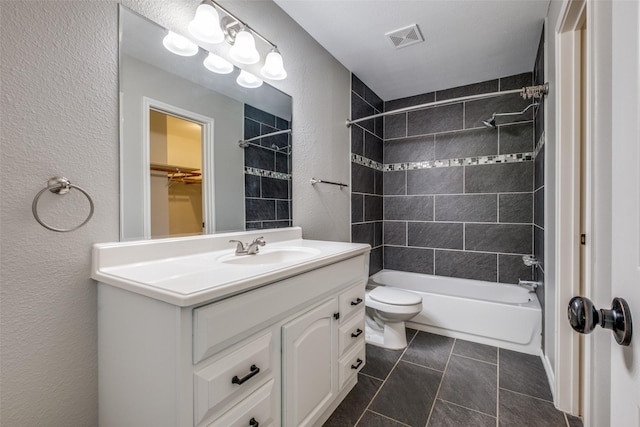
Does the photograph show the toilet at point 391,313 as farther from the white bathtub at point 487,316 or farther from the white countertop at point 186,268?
the white countertop at point 186,268

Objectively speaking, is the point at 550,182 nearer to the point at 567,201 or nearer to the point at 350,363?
the point at 567,201

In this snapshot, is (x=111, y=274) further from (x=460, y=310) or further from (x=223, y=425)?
(x=460, y=310)

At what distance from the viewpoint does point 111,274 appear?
3.10 feet

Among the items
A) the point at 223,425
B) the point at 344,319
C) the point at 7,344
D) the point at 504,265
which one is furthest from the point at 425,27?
the point at 7,344

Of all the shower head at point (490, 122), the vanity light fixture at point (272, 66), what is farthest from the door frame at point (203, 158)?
the shower head at point (490, 122)

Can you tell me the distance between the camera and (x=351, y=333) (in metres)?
1.52

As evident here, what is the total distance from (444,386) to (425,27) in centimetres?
233

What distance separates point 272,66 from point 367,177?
5.12 feet

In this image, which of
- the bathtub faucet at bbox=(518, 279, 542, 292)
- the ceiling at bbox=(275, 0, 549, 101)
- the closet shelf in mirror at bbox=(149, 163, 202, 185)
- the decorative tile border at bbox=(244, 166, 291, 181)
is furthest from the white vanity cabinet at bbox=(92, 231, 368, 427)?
the bathtub faucet at bbox=(518, 279, 542, 292)

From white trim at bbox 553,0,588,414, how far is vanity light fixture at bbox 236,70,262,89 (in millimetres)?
1564

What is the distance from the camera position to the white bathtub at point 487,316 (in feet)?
6.76

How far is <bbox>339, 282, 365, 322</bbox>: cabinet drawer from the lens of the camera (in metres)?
1.44

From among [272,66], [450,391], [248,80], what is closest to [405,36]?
[272,66]

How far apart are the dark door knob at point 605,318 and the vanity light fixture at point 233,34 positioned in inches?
63.4
